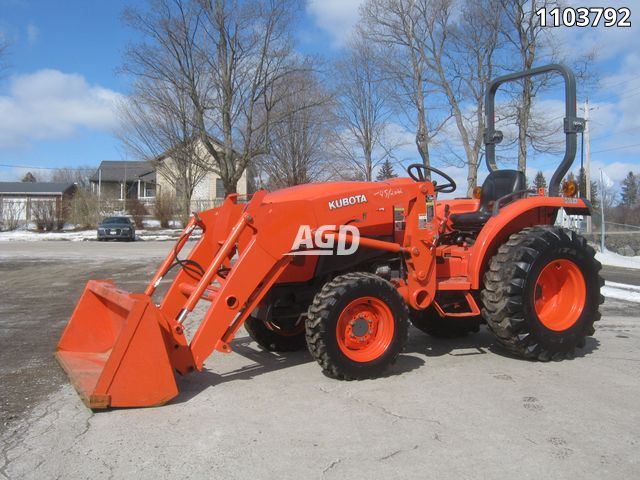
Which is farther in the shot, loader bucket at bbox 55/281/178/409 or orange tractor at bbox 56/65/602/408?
orange tractor at bbox 56/65/602/408

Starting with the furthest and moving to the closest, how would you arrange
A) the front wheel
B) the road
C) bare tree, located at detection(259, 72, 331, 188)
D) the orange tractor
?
bare tree, located at detection(259, 72, 331, 188) < the front wheel < the orange tractor < the road

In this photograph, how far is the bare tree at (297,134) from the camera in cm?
2316

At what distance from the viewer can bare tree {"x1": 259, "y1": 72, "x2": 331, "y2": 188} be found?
2316cm

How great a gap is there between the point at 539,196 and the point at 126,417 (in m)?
4.34

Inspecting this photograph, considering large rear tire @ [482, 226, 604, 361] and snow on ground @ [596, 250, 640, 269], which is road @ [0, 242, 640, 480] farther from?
snow on ground @ [596, 250, 640, 269]

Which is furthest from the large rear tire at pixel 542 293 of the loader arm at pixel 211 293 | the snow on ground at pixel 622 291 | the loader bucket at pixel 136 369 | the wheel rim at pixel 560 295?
the snow on ground at pixel 622 291

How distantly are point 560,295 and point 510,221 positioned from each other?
3.32 ft

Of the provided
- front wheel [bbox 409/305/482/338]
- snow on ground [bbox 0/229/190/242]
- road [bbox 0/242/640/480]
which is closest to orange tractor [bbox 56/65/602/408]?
road [bbox 0/242/640/480]

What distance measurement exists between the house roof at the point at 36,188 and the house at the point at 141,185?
2.88 metres

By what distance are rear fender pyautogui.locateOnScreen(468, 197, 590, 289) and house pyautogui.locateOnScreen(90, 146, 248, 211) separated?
3349 centimetres

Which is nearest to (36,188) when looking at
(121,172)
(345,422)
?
(121,172)

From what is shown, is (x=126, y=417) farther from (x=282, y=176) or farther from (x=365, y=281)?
(x=282, y=176)

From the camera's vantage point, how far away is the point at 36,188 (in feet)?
182

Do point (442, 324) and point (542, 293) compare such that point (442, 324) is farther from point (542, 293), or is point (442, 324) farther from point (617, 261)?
point (617, 261)
